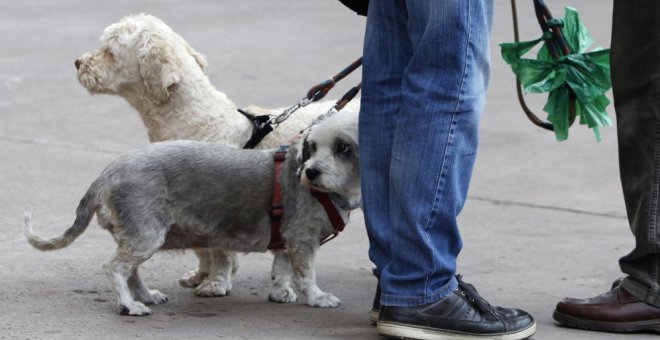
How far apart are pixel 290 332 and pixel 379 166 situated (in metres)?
0.74

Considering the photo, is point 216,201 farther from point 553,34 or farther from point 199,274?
point 553,34

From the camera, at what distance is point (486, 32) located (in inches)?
154

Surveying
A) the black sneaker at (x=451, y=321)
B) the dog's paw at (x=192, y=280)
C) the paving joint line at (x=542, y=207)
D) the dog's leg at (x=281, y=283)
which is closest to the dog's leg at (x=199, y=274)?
the dog's paw at (x=192, y=280)

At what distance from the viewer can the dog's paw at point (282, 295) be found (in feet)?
16.1

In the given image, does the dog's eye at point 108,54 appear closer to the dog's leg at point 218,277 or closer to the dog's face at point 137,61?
the dog's face at point 137,61

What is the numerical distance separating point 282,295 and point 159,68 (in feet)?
4.49

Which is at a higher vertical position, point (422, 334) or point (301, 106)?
point (301, 106)

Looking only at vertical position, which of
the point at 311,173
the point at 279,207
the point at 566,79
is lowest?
the point at 279,207

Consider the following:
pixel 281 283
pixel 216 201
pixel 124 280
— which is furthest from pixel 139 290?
pixel 281 283

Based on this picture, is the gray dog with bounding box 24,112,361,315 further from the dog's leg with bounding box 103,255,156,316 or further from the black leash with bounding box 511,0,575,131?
the black leash with bounding box 511,0,575,131

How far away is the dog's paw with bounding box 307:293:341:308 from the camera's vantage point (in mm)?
4785

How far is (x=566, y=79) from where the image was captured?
4547 millimetres

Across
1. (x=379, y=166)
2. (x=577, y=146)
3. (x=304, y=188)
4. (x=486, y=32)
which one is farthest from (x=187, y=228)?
(x=577, y=146)

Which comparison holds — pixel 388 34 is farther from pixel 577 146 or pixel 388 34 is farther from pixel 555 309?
pixel 577 146
